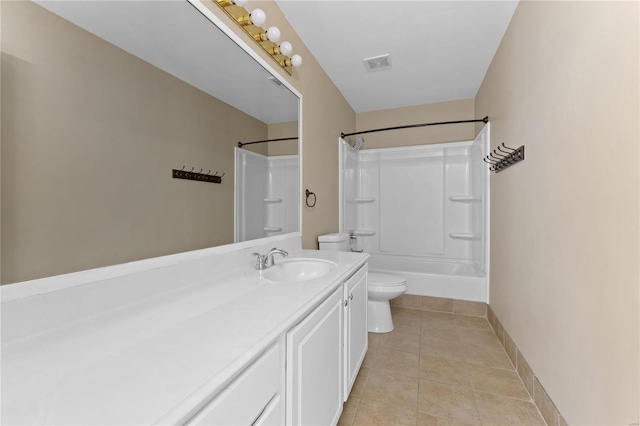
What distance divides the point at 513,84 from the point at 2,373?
273 centimetres

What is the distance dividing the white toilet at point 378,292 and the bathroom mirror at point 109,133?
3.82 ft

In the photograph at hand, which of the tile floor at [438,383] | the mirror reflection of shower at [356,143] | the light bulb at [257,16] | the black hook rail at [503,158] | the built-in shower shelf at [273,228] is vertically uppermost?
the light bulb at [257,16]

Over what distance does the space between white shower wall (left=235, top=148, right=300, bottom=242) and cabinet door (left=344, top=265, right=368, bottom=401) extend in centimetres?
61

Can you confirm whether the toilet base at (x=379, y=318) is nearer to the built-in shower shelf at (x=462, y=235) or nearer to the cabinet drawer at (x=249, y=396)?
the built-in shower shelf at (x=462, y=235)

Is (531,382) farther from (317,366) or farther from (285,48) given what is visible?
(285,48)

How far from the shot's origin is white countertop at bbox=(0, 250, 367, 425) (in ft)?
1.46

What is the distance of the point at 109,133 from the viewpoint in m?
Result: 0.85

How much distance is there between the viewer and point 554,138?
4.39ft

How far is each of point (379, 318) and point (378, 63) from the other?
2.33m

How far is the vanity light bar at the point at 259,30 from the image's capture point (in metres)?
1.36

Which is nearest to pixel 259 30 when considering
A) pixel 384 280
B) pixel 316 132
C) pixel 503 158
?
pixel 316 132

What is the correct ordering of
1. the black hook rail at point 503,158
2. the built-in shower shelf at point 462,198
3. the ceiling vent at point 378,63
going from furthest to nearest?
the built-in shower shelf at point 462,198 → the ceiling vent at point 378,63 → the black hook rail at point 503,158

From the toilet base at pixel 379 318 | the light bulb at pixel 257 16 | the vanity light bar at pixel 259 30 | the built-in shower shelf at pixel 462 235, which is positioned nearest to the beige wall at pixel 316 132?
the vanity light bar at pixel 259 30

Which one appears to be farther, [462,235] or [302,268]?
[462,235]
